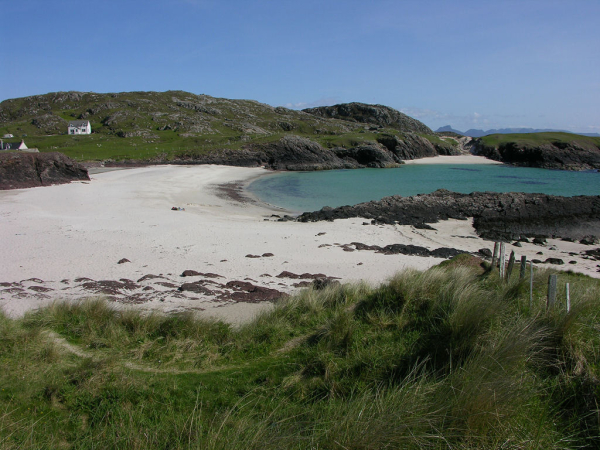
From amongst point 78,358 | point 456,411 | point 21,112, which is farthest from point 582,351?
point 21,112

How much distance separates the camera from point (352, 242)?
58.3ft

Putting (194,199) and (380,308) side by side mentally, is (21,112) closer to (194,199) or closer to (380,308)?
(194,199)

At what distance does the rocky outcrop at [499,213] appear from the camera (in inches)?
923

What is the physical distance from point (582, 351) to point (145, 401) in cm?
516

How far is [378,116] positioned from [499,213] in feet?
370

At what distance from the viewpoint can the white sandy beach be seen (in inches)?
421

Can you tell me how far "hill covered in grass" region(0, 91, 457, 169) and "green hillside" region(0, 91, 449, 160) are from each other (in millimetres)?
165

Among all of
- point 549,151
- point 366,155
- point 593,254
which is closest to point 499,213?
point 593,254

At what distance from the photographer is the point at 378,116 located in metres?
133

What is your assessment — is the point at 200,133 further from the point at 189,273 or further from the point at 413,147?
the point at 189,273

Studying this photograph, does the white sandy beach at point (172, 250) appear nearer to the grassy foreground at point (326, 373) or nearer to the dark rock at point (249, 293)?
the dark rock at point (249, 293)

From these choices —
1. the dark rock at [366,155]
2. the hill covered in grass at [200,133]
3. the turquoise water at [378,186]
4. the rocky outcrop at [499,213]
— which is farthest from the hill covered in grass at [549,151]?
the rocky outcrop at [499,213]

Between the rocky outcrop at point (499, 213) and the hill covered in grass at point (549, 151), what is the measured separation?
50187 millimetres

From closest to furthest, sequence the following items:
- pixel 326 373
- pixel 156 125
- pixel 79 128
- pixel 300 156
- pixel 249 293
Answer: pixel 326 373
pixel 249 293
pixel 300 156
pixel 79 128
pixel 156 125
